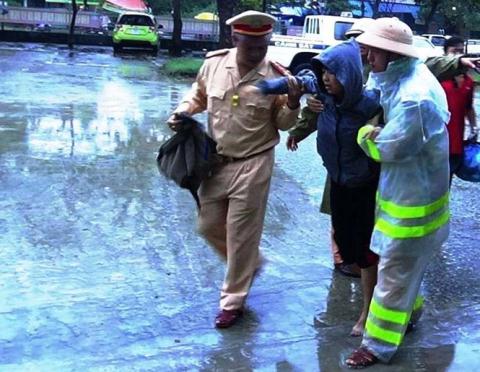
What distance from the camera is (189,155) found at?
414 cm

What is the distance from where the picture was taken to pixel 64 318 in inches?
161

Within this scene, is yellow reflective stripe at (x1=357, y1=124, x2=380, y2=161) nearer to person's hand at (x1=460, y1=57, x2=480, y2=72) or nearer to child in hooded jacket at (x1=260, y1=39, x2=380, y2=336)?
child in hooded jacket at (x1=260, y1=39, x2=380, y2=336)

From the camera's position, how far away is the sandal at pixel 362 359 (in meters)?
3.68

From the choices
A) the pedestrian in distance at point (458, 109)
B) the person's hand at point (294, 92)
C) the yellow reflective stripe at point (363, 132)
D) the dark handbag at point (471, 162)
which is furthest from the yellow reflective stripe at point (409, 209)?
the pedestrian in distance at point (458, 109)

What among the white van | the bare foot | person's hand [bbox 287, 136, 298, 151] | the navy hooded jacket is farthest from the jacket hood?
the white van

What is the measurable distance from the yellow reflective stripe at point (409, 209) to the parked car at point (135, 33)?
76.1 feet

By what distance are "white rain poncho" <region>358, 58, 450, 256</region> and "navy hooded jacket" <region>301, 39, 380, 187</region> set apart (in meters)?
0.14

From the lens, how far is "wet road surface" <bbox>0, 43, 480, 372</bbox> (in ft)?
12.5

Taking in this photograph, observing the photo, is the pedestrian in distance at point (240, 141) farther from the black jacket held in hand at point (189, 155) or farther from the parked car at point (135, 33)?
the parked car at point (135, 33)

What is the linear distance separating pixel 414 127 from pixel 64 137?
641 cm

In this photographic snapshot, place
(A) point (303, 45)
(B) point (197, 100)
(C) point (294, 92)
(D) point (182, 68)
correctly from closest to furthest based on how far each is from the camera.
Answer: (C) point (294, 92) < (B) point (197, 100) < (A) point (303, 45) < (D) point (182, 68)

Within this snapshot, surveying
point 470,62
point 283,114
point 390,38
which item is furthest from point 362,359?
point 470,62

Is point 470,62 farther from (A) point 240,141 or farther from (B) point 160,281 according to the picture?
(B) point 160,281

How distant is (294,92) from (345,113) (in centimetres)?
28
